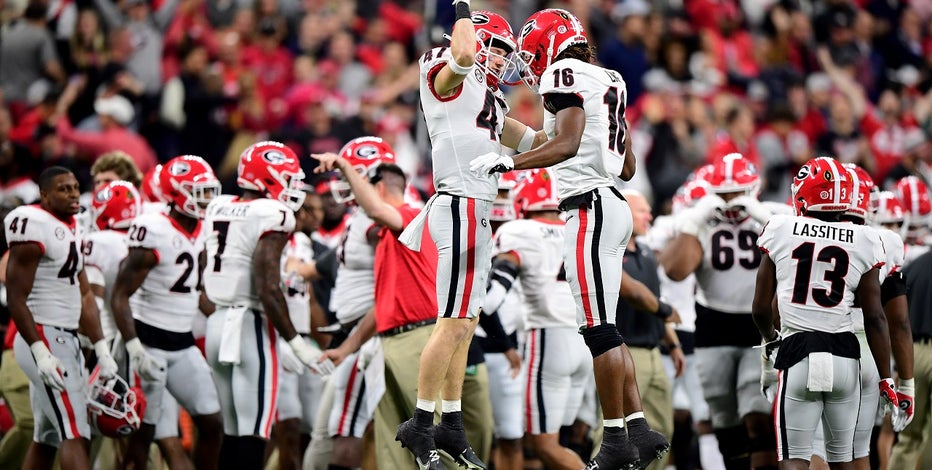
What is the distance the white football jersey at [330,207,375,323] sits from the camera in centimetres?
893

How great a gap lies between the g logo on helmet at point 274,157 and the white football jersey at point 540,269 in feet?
5.70

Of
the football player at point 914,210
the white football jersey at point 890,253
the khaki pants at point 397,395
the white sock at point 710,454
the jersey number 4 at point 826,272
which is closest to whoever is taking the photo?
the jersey number 4 at point 826,272

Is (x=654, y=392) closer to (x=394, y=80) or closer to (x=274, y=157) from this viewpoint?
(x=274, y=157)

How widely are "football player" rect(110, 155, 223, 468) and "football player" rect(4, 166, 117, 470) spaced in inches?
11.7

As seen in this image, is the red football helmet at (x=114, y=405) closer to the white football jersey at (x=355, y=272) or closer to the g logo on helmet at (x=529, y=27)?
the white football jersey at (x=355, y=272)

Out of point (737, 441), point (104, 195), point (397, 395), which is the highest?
point (104, 195)

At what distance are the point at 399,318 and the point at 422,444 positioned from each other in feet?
5.51

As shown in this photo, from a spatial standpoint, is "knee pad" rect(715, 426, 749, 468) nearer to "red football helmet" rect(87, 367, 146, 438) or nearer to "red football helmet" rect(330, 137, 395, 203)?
"red football helmet" rect(330, 137, 395, 203)

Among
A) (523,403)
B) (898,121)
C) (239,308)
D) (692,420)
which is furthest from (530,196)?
(898,121)

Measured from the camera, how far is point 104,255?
952 centimetres

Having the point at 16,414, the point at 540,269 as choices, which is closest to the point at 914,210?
the point at 540,269

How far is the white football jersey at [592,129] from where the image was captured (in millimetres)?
6773

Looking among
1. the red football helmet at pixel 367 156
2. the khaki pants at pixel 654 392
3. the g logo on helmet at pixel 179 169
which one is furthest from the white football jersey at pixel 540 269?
the g logo on helmet at pixel 179 169

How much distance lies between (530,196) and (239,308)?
235 cm
